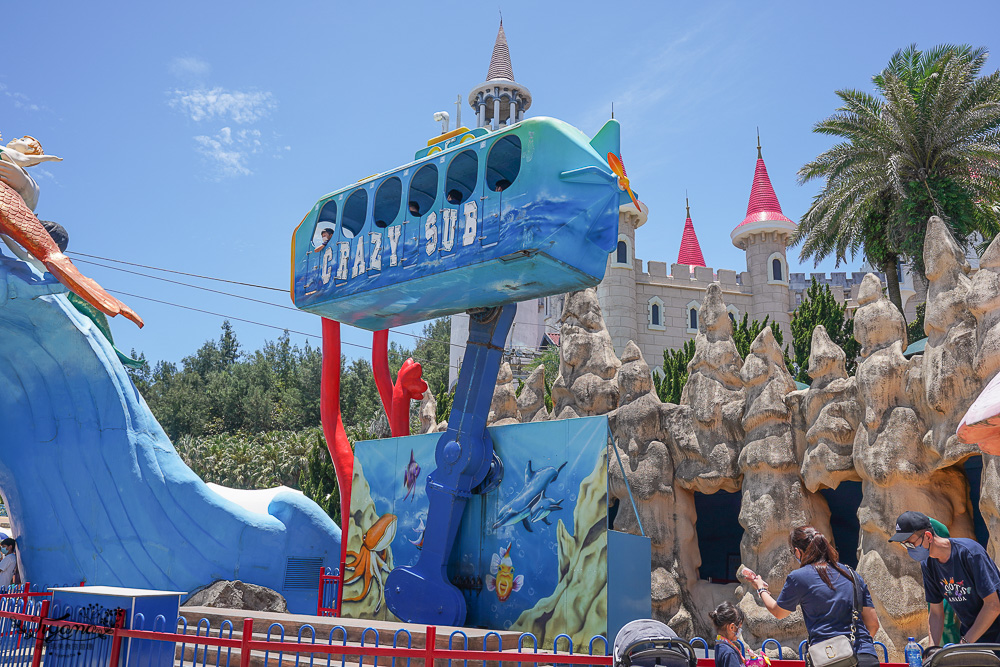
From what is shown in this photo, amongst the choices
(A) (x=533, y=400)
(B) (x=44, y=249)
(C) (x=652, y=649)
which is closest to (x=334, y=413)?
(B) (x=44, y=249)

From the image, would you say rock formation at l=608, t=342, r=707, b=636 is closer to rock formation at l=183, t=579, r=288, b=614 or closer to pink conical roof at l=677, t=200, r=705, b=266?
rock formation at l=183, t=579, r=288, b=614

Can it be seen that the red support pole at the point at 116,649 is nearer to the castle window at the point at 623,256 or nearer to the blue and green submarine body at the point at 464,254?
the blue and green submarine body at the point at 464,254

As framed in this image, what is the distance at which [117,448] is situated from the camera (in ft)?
44.7

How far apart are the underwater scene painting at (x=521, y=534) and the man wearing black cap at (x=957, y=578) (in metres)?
4.31

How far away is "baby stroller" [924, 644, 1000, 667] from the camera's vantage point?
3.87m

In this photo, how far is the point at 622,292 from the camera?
36.8 metres

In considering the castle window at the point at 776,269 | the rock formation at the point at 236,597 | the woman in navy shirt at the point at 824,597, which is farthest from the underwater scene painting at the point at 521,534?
the castle window at the point at 776,269

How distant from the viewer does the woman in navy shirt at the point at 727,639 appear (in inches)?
189

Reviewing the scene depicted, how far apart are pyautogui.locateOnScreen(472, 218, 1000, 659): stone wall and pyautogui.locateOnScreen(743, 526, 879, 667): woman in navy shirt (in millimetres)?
8898

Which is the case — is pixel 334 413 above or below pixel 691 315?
below

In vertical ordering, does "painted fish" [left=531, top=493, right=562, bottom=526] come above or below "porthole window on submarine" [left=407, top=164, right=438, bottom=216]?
below

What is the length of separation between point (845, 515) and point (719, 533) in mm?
3579

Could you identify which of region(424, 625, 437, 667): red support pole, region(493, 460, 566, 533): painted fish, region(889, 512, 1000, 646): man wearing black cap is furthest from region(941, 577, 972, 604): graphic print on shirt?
region(493, 460, 566, 533): painted fish

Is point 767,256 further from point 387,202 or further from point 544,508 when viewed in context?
point 544,508
